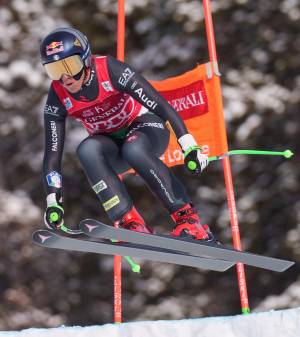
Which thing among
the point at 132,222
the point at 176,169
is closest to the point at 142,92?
the point at 132,222

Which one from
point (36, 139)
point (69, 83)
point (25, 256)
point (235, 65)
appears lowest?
point (69, 83)

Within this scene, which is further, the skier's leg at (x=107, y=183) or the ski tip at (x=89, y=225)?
the skier's leg at (x=107, y=183)

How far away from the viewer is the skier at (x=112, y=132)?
514 cm

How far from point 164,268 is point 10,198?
2.27 meters

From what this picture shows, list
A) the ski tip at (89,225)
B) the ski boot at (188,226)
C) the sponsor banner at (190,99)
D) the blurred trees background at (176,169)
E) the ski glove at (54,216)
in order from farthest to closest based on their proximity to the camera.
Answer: the blurred trees background at (176,169) → the sponsor banner at (190,99) → the ski glove at (54,216) → the ski boot at (188,226) → the ski tip at (89,225)

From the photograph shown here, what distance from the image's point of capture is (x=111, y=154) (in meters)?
5.26

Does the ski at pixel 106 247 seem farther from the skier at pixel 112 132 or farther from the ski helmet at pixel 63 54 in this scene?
the ski helmet at pixel 63 54

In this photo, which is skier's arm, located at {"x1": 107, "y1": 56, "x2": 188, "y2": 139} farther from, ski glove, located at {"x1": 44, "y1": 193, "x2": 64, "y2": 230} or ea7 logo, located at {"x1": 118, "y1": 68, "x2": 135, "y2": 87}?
ski glove, located at {"x1": 44, "y1": 193, "x2": 64, "y2": 230}

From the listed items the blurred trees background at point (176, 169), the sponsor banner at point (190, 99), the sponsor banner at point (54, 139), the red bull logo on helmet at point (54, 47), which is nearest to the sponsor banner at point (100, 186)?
the sponsor banner at point (54, 139)

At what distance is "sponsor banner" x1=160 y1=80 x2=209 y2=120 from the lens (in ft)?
21.1

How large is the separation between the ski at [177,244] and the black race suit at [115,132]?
0.19 metres

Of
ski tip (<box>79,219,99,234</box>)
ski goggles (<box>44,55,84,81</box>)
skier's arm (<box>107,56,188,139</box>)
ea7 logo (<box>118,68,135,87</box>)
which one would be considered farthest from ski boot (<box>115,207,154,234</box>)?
ski goggles (<box>44,55,84,81</box>)

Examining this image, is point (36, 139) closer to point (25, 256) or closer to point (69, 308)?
point (25, 256)

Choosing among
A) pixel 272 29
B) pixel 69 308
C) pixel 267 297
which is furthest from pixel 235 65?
pixel 69 308
